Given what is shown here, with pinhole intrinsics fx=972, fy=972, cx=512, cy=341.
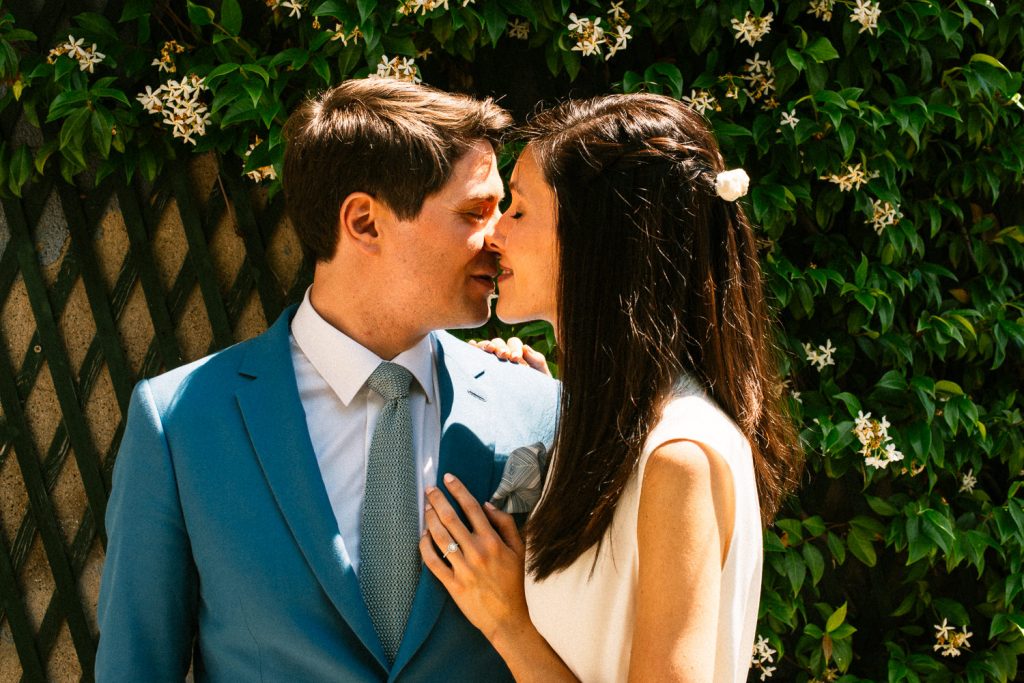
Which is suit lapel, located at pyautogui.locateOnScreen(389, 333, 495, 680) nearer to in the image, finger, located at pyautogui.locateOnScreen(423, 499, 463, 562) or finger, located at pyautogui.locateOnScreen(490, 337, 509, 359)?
finger, located at pyautogui.locateOnScreen(423, 499, 463, 562)

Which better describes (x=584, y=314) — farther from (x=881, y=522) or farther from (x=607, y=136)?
(x=881, y=522)

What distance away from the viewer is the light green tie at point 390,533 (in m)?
1.67

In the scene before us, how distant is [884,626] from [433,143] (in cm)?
211

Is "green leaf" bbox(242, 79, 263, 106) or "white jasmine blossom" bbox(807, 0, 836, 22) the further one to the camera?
"white jasmine blossom" bbox(807, 0, 836, 22)

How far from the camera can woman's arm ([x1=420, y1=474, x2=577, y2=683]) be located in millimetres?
1619

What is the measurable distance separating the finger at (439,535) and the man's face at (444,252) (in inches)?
15.7

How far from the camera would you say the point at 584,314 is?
1.60 meters

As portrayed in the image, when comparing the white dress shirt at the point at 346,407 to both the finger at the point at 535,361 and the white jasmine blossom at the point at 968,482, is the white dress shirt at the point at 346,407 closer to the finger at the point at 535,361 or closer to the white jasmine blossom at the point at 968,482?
the finger at the point at 535,361

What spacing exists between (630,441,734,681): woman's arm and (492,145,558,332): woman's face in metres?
0.39

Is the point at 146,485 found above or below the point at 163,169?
below

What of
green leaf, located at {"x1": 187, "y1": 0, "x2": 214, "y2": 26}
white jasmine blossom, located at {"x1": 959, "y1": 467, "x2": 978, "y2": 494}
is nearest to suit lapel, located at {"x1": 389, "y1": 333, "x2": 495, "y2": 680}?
green leaf, located at {"x1": 187, "y1": 0, "x2": 214, "y2": 26}

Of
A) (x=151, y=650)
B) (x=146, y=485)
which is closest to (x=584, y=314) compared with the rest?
(x=146, y=485)

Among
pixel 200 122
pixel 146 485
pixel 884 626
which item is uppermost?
pixel 200 122

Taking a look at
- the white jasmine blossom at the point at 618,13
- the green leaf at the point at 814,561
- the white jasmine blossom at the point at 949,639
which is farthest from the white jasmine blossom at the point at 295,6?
the white jasmine blossom at the point at 949,639
